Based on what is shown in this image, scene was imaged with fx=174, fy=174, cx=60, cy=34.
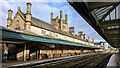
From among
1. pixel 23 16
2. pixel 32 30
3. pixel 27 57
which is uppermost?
pixel 23 16

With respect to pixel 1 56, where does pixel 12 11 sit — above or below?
above

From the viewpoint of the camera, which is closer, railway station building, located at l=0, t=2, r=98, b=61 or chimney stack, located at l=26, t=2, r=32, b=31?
railway station building, located at l=0, t=2, r=98, b=61

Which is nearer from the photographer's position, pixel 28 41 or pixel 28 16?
pixel 28 41

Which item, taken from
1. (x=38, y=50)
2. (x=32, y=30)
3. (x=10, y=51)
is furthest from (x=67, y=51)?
(x=10, y=51)

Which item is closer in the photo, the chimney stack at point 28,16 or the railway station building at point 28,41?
the railway station building at point 28,41

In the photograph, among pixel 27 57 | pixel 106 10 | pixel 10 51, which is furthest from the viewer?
pixel 10 51

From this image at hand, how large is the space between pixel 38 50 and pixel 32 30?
9463 millimetres

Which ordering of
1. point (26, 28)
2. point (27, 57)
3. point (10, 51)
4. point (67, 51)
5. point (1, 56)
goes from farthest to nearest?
point (67, 51)
point (26, 28)
point (10, 51)
point (27, 57)
point (1, 56)

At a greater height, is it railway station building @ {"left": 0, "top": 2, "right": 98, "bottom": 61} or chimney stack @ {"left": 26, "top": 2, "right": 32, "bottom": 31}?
chimney stack @ {"left": 26, "top": 2, "right": 32, "bottom": 31}

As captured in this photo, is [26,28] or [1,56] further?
[26,28]

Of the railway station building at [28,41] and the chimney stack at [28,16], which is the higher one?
the chimney stack at [28,16]

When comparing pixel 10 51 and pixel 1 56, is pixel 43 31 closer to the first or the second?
pixel 10 51

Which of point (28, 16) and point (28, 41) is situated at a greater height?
point (28, 16)

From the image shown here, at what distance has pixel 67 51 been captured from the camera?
6097cm
